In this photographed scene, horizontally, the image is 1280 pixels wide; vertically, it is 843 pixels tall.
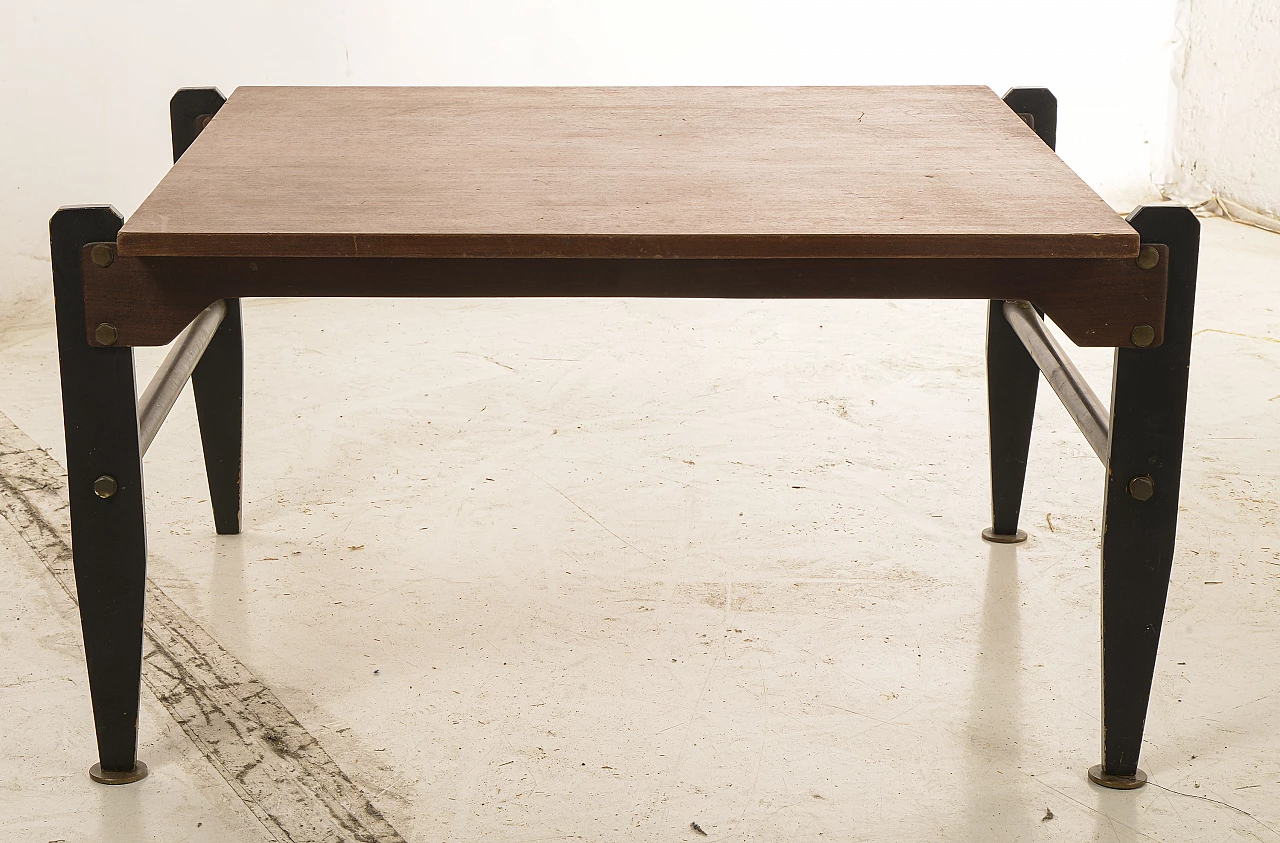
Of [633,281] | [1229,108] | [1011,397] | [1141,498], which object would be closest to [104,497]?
[633,281]

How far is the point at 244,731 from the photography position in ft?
5.10

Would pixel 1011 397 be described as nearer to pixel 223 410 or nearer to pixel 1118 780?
pixel 1118 780

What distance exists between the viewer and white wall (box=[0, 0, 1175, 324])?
10.4 ft

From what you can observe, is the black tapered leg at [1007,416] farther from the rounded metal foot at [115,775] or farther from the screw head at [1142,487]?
the rounded metal foot at [115,775]

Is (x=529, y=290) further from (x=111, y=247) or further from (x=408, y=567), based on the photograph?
(x=408, y=567)

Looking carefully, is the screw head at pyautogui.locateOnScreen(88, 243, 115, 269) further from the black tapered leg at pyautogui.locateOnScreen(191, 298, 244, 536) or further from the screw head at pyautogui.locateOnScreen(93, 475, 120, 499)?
the black tapered leg at pyautogui.locateOnScreen(191, 298, 244, 536)

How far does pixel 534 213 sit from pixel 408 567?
799 millimetres

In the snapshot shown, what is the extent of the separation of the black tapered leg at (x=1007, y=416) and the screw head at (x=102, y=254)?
46.2 inches

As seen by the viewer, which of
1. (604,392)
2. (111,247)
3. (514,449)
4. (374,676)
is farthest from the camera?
(604,392)

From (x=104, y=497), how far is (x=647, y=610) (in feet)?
2.47

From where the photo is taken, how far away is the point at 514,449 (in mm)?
2375

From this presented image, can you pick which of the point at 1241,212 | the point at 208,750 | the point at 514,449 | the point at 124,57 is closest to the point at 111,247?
the point at 208,750

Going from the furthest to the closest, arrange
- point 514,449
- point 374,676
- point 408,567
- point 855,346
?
point 855,346
point 514,449
point 408,567
point 374,676

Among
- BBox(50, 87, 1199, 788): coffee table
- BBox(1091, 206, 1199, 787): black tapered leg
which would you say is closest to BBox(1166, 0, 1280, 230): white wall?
BBox(50, 87, 1199, 788): coffee table
